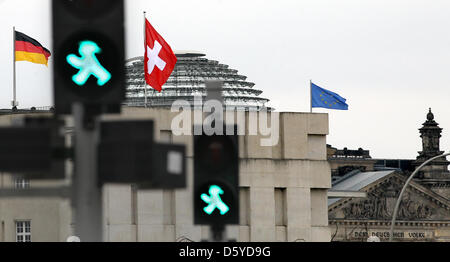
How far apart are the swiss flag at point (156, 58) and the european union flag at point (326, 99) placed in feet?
40.4

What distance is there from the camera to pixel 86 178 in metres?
6.27

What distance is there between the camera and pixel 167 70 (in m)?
73.4

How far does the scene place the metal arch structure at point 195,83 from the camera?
6304 inches

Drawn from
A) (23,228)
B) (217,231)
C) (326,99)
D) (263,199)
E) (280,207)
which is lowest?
(23,228)

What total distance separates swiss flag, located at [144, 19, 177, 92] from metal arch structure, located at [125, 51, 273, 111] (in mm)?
79159

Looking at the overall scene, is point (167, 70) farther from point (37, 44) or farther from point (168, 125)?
point (37, 44)

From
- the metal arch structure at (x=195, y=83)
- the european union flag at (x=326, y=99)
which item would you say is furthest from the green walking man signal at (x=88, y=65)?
the metal arch structure at (x=195, y=83)

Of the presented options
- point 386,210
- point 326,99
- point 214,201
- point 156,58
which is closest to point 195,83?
point 386,210

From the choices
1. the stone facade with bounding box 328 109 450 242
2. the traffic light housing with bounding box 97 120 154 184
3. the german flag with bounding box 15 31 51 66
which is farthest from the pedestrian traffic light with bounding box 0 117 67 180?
the stone facade with bounding box 328 109 450 242

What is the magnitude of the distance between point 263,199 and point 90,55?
7166 cm

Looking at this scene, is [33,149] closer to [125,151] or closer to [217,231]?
[125,151]

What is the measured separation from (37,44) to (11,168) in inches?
2962
